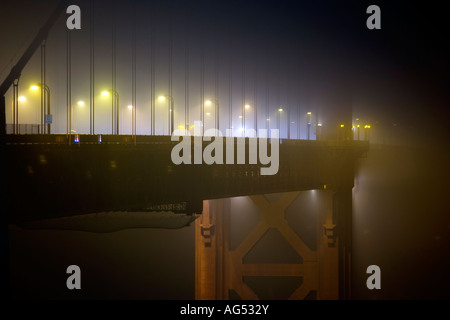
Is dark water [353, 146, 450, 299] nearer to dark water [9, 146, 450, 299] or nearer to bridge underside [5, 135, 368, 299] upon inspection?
dark water [9, 146, 450, 299]

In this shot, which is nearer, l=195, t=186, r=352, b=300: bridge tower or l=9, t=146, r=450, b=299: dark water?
l=195, t=186, r=352, b=300: bridge tower

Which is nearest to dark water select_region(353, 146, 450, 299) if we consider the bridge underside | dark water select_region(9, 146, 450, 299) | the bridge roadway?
dark water select_region(9, 146, 450, 299)

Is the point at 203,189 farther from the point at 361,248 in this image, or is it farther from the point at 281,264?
the point at 361,248

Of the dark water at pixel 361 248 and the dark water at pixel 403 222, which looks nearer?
the dark water at pixel 403 222

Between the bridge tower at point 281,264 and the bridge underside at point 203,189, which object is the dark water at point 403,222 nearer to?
the bridge tower at point 281,264

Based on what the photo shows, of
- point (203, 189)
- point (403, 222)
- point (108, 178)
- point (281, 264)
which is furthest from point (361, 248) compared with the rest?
point (108, 178)

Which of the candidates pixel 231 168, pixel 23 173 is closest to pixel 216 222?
pixel 231 168

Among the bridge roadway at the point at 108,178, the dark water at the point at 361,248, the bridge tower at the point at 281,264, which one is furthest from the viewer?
the dark water at the point at 361,248

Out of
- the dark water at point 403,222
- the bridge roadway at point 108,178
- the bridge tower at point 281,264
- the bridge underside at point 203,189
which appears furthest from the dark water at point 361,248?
the bridge roadway at point 108,178
